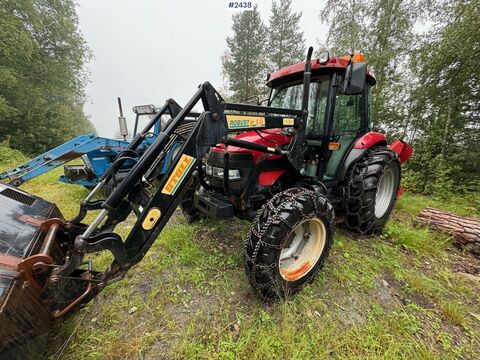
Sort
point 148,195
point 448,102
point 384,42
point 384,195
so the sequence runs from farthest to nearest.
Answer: point 384,42, point 448,102, point 384,195, point 148,195

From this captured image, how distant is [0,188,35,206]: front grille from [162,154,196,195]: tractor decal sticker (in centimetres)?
136

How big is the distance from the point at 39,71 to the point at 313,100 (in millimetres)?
15204

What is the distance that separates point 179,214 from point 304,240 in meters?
2.21

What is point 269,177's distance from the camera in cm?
232

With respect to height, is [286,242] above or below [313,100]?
below

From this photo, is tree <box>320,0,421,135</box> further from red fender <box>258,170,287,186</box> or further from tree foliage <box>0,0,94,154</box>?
tree foliage <box>0,0,94,154</box>

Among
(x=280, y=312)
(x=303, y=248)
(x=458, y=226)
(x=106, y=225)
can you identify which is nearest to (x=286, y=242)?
(x=303, y=248)

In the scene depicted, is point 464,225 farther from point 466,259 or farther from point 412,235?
point 412,235

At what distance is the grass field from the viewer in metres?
1.50

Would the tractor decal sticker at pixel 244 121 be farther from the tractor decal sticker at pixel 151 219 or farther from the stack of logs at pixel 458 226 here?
the stack of logs at pixel 458 226

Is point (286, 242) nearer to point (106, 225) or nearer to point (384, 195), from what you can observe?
point (106, 225)

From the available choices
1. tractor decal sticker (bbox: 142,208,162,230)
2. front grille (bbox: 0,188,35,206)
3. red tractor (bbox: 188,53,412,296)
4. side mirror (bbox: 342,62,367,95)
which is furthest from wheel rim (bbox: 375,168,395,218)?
front grille (bbox: 0,188,35,206)

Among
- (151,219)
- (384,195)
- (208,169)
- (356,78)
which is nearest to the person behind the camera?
(151,219)

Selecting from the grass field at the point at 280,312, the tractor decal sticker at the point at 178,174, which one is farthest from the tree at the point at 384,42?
the tractor decal sticker at the point at 178,174
